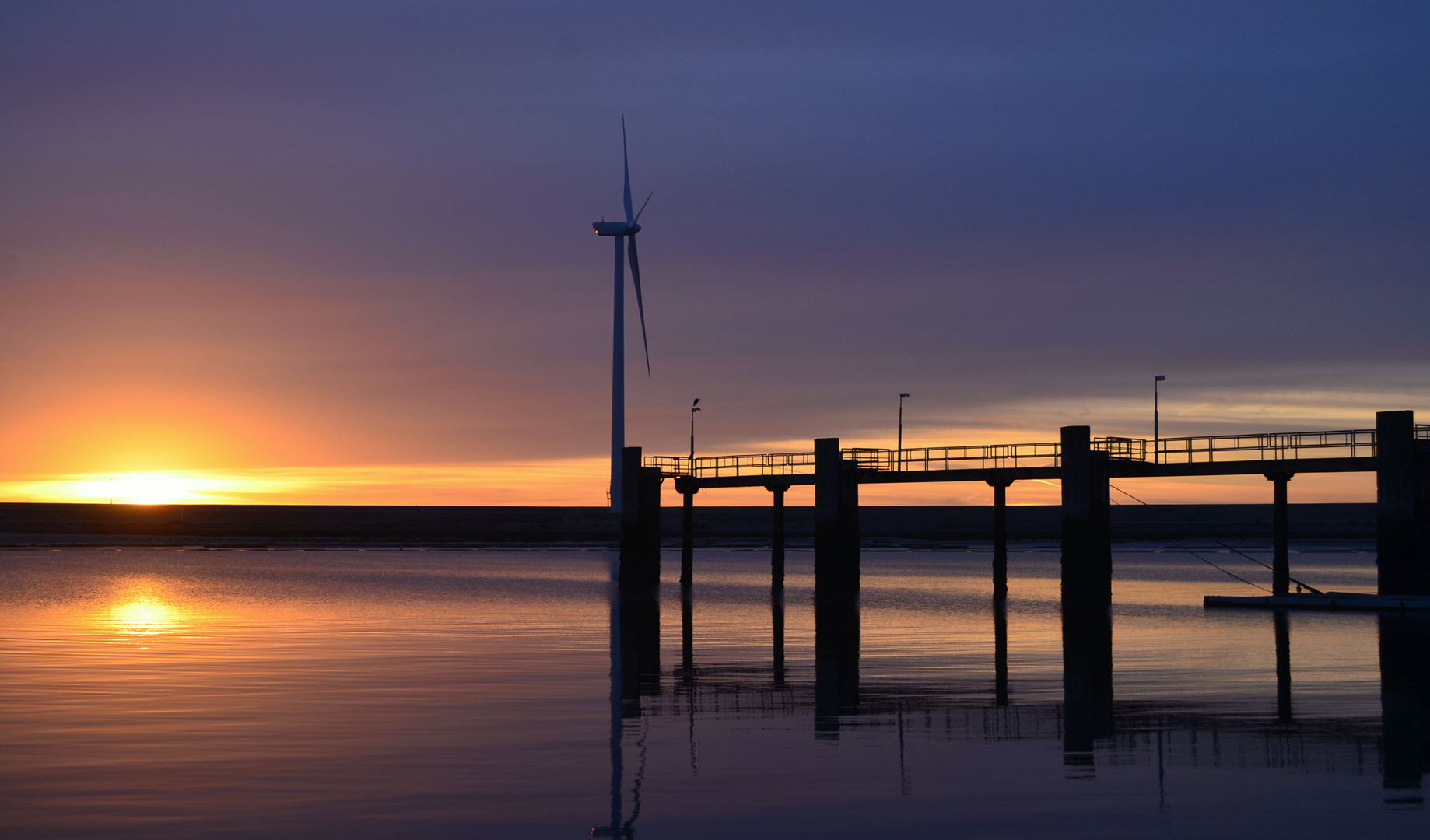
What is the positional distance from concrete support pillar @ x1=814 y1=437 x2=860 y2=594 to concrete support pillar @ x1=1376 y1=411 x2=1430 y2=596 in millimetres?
24791

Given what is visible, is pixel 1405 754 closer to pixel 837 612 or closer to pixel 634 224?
pixel 837 612

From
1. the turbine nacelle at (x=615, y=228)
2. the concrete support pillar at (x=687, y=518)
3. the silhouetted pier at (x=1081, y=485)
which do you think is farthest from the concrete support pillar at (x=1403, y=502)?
the turbine nacelle at (x=615, y=228)

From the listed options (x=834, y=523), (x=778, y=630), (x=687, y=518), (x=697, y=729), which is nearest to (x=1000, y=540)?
(x=834, y=523)

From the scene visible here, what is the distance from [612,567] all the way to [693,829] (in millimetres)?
105721

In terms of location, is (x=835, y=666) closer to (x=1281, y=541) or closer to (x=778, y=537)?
(x=1281, y=541)

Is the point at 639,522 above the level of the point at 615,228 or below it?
below

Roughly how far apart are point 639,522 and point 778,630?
106 feet

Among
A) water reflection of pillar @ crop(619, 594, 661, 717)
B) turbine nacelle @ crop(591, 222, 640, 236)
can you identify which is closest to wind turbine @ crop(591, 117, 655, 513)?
turbine nacelle @ crop(591, 222, 640, 236)

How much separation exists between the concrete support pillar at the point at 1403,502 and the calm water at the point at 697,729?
4.95 metres

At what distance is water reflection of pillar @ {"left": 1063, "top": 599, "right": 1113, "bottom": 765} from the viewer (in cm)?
2136

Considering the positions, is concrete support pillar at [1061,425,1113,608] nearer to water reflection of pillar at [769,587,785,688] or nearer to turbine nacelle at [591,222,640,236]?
water reflection of pillar at [769,587,785,688]

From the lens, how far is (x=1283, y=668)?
108 ft

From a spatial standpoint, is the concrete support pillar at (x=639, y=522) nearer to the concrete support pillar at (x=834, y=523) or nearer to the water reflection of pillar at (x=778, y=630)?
the water reflection of pillar at (x=778, y=630)

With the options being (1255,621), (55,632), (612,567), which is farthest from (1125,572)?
(55,632)
